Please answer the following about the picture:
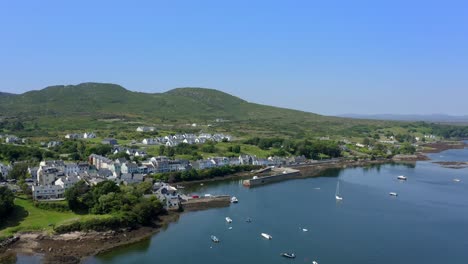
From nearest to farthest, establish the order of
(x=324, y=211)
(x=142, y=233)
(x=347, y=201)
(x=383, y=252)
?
(x=383, y=252) < (x=142, y=233) < (x=324, y=211) < (x=347, y=201)

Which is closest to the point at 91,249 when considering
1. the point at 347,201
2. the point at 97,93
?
the point at 347,201

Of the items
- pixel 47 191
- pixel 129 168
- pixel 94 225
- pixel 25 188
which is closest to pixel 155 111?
pixel 129 168

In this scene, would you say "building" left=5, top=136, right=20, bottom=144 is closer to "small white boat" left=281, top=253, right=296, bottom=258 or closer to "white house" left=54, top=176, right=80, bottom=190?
"white house" left=54, top=176, right=80, bottom=190

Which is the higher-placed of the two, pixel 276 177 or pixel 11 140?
pixel 11 140

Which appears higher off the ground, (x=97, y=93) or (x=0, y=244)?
(x=97, y=93)

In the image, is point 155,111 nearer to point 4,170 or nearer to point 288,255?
point 4,170

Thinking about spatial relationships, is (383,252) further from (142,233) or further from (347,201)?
(142,233)

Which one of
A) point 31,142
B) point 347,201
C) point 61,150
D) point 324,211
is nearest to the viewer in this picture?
point 324,211

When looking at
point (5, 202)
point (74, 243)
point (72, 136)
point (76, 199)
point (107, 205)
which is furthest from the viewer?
point (72, 136)
